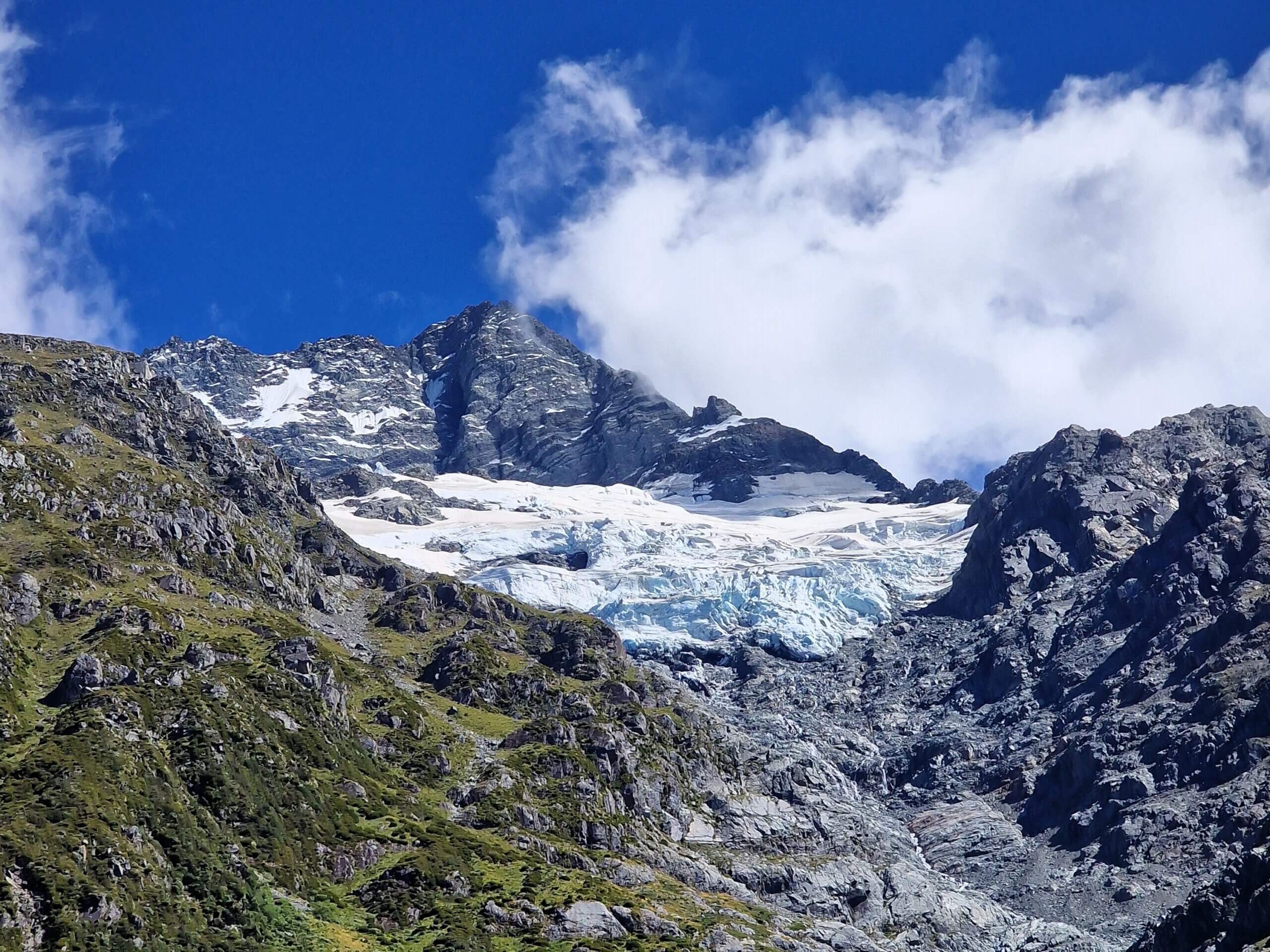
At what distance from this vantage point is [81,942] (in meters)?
145

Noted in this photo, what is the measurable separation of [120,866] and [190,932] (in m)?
11.1

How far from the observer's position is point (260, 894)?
174000 mm

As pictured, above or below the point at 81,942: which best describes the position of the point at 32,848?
above

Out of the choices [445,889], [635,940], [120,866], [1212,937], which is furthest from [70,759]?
[1212,937]

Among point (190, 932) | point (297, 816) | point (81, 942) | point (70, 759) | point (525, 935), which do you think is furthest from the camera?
point (297, 816)

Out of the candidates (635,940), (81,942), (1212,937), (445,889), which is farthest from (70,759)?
(1212,937)

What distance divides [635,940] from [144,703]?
251 feet

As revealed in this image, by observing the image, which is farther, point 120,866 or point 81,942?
point 120,866

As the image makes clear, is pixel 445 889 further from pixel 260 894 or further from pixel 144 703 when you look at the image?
pixel 144 703

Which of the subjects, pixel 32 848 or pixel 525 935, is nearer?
pixel 32 848

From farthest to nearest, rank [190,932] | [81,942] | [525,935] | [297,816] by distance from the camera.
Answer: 1. [297,816]
2. [525,935]
3. [190,932]
4. [81,942]

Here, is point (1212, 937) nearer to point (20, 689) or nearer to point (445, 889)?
point (445, 889)

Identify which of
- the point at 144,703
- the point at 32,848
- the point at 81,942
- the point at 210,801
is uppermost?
the point at 144,703

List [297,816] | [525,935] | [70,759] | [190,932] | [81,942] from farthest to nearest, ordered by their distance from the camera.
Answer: [297,816] < [525,935] < [70,759] < [190,932] < [81,942]
